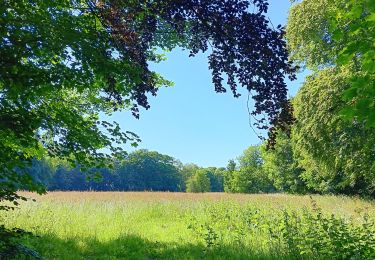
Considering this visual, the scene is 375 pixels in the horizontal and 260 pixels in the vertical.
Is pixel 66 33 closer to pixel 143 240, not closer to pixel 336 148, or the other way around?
pixel 143 240

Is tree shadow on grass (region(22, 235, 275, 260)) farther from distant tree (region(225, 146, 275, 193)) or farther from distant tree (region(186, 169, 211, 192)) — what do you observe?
distant tree (region(186, 169, 211, 192))

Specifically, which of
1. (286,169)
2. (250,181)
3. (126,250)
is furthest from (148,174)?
(126,250)

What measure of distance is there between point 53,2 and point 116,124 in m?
2.37

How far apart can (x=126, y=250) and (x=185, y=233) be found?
7.80 feet

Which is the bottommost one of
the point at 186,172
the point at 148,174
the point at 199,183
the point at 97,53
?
the point at 97,53

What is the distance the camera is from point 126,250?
9.03 metres

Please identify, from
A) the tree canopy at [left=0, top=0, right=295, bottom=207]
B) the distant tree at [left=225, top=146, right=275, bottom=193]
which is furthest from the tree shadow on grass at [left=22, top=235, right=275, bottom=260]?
the distant tree at [left=225, top=146, right=275, bottom=193]

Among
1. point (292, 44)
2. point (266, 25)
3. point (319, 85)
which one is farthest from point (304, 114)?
point (266, 25)

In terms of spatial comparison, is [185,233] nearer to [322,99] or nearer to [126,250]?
[126,250]

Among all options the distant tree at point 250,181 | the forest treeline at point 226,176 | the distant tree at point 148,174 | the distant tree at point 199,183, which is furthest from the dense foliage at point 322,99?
the distant tree at point 148,174

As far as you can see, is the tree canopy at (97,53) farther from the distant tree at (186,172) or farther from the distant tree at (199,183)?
the distant tree at (186,172)

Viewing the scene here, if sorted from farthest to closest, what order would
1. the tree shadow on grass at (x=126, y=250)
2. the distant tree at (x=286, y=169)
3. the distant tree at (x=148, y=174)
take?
the distant tree at (x=148, y=174)
the distant tree at (x=286, y=169)
the tree shadow on grass at (x=126, y=250)

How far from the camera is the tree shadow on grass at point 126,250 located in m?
8.16

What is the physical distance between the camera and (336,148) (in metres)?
16.4
